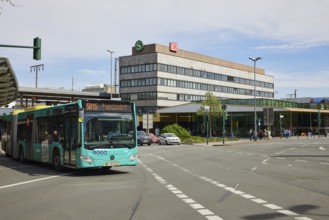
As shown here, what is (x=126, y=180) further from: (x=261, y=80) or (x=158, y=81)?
(x=261, y=80)

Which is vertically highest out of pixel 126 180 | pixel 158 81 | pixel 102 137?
pixel 158 81

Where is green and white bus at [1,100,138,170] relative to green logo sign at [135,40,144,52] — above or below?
below

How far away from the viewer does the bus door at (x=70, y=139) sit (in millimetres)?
16547

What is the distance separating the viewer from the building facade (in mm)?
95375

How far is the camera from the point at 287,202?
9594 millimetres

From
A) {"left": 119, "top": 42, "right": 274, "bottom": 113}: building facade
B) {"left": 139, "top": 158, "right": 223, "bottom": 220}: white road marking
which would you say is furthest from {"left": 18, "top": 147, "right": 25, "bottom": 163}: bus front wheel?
{"left": 119, "top": 42, "right": 274, "bottom": 113}: building facade

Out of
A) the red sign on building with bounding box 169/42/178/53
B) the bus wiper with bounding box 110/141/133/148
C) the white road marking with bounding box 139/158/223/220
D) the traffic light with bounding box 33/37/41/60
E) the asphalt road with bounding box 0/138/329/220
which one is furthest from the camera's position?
the red sign on building with bounding box 169/42/178/53

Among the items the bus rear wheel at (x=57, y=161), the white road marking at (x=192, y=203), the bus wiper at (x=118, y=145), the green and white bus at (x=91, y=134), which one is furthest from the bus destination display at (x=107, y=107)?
the white road marking at (x=192, y=203)

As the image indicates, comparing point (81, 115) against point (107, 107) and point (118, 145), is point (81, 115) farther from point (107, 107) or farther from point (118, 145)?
point (118, 145)

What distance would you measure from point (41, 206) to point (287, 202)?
5354mm

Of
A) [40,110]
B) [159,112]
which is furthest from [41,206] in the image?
[159,112]

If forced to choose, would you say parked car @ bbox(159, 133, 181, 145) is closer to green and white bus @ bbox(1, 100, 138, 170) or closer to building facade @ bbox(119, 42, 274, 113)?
green and white bus @ bbox(1, 100, 138, 170)

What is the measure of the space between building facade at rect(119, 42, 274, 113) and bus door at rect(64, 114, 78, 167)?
77.0 meters

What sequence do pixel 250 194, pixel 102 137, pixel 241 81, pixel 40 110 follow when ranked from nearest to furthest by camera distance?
pixel 250 194
pixel 102 137
pixel 40 110
pixel 241 81
